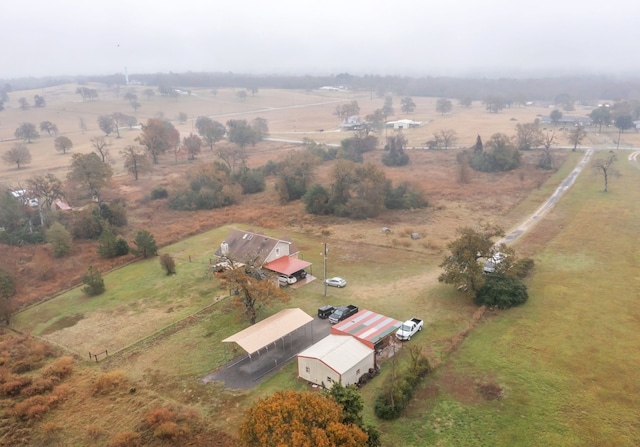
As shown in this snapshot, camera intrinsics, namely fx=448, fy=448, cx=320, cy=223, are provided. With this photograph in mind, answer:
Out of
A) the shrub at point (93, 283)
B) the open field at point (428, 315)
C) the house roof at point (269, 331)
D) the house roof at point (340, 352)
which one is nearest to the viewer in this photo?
the open field at point (428, 315)

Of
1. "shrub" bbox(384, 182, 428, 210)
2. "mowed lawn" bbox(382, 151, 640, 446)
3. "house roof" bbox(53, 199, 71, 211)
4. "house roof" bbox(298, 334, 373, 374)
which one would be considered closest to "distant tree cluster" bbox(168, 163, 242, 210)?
"house roof" bbox(53, 199, 71, 211)

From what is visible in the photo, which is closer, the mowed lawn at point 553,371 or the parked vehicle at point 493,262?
the mowed lawn at point 553,371

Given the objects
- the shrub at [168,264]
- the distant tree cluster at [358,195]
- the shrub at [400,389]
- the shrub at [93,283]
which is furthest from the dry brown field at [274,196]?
the shrub at [400,389]

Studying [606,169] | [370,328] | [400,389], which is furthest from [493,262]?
[606,169]

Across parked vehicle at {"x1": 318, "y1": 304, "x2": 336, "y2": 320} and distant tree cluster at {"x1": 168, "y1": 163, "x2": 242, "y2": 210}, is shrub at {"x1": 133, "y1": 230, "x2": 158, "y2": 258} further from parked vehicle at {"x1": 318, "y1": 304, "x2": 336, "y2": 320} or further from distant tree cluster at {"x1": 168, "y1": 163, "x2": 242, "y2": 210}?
parked vehicle at {"x1": 318, "y1": 304, "x2": 336, "y2": 320}

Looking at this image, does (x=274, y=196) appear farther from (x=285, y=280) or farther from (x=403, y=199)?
(x=285, y=280)

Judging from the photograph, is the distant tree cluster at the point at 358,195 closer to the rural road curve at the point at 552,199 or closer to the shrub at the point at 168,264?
the rural road curve at the point at 552,199
